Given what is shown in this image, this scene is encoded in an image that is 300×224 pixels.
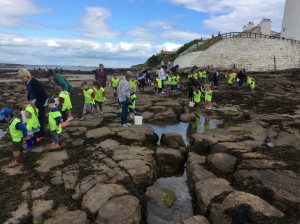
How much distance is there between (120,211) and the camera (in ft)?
16.5

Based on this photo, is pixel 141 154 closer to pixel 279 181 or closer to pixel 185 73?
pixel 279 181

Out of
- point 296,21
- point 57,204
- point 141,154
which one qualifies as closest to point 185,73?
point 296,21

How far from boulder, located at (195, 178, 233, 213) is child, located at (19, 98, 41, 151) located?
5.07 metres

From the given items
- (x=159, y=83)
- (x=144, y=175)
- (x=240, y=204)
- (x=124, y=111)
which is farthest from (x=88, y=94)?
(x=159, y=83)

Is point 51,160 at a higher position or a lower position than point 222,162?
lower

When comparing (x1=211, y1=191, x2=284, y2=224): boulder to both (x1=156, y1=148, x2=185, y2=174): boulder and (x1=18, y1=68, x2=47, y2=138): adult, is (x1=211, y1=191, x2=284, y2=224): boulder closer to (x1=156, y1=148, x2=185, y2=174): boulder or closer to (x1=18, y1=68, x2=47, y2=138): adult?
(x1=156, y1=148, x2=185, y2=174): boulder

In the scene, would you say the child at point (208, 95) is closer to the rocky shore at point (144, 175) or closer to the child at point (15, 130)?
the rocky shore at point (144, 175)

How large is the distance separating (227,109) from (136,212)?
10772mm

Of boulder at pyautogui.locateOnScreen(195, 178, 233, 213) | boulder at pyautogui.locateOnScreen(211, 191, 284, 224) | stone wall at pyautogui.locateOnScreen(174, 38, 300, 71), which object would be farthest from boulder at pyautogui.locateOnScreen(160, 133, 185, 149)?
stone wall at pyautogui.locateOnScreen(174, 38, 300, 71)

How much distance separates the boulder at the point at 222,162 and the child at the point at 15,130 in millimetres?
4950

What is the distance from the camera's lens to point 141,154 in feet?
25.5

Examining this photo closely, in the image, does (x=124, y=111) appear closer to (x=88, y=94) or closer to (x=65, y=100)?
(x=88, y=94)

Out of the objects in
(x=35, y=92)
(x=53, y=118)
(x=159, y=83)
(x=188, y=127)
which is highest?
(x=35, y=92)

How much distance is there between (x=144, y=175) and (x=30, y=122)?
12.5ft
